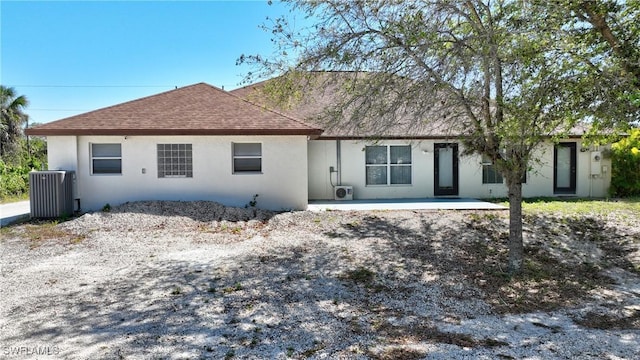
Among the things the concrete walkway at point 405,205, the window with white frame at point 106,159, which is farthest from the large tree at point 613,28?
the window with white frame at point 106,159

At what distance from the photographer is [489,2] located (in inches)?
245

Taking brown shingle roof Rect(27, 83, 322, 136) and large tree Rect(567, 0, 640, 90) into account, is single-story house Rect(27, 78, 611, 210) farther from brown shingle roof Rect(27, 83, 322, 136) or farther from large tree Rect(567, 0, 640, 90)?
large tree Rect(567, 0, 640, 90)

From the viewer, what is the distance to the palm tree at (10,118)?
20125 millimetres

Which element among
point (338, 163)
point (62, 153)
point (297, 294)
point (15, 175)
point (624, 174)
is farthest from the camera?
point (15, 175)

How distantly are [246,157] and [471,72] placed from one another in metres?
7.35

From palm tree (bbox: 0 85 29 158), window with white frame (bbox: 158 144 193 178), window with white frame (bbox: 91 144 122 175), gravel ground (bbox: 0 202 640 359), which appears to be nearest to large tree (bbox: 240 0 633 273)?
gravel ground (bbox: 0 202 640 359)

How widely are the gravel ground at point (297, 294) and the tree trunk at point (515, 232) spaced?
2.24ft

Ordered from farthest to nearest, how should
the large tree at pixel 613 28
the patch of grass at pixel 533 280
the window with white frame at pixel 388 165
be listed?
the window with white frame at pixel 388 165 < the large tree at pixel 613 28 < the patch of grass at pixel 533 280

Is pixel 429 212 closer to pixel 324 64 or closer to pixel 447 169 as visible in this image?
pixel 447 169

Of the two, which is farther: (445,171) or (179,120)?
(445,171)

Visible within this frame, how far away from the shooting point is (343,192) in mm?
13633

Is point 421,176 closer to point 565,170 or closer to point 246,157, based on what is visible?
point 565,170

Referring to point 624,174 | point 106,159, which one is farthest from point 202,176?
point 624,174

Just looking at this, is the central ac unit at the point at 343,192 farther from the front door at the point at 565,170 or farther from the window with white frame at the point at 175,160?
the front door at the point at 565,170
